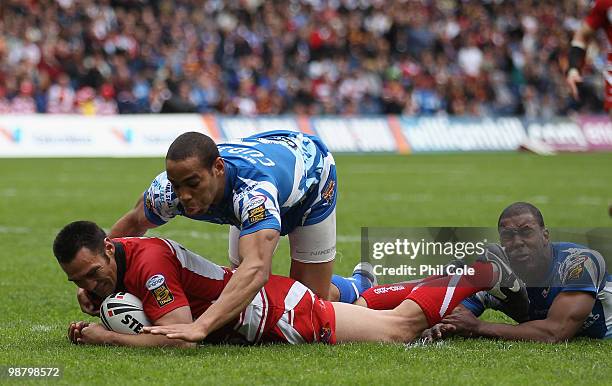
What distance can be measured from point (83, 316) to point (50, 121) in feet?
55.0

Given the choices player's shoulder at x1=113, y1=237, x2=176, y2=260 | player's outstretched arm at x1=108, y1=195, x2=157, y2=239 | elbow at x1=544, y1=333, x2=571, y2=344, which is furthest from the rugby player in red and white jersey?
player's shoulder at x1=113, y1=237, x2=176, y2=260

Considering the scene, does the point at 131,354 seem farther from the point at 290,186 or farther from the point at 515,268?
the point at 515,268

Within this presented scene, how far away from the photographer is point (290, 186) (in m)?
6.08

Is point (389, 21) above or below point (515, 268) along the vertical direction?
above

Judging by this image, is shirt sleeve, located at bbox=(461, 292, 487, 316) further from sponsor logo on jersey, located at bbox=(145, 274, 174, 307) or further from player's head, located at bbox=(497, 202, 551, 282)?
sponsor logo on jersey, located at bbox=(145, 274, 174, 307)

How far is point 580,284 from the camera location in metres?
5.95

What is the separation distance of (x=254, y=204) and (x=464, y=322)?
153 cm

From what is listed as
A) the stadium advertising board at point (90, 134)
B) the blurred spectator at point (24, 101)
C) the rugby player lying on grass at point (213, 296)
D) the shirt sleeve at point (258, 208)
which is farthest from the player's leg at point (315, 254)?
the blurred spectator at point (24, 101)

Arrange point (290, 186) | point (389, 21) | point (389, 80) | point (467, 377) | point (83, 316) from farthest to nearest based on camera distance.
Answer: point (389, 21) → point (389, 80) → point (83, 316) → point (290, 186) → point (467, 377)

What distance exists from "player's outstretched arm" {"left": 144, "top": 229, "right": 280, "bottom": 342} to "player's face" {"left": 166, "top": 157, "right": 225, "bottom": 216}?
39 cm

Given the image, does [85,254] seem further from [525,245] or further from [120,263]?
[525,245]

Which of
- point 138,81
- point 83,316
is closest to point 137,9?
point 138,81

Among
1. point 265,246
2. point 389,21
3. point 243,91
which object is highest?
point 389,21

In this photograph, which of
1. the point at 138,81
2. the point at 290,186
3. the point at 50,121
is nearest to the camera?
the point at 290,186
